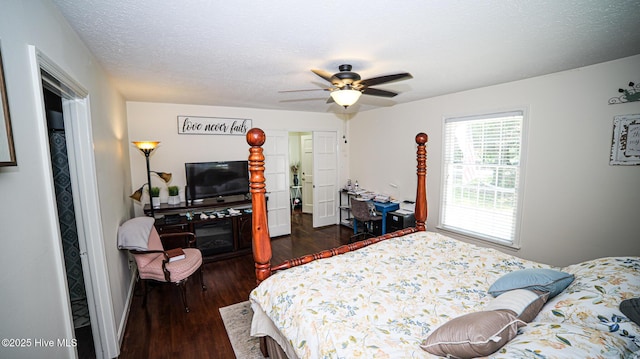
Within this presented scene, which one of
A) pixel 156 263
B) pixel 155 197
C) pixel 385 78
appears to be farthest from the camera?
pixel 155 197

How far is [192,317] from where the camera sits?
2609 millimetres

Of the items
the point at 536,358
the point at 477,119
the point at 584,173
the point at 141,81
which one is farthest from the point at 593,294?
the point at 141,81

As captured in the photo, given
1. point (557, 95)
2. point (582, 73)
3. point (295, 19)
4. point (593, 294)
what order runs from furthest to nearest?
point (557, 95), point (582, 73), point (295, 19), point (593, 294)

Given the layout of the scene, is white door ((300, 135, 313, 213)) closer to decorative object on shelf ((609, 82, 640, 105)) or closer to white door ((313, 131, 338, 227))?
white door ((313, 131, 338, 227))

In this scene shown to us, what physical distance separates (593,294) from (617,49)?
2154 millimetres

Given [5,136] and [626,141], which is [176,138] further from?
[626,141]

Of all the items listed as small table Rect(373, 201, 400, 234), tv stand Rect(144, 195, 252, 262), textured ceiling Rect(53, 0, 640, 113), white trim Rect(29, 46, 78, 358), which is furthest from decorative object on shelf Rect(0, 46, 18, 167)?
small table Rect(373, 201, 400, 234)

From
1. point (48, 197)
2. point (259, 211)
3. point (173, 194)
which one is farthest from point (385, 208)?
point (48, 197)

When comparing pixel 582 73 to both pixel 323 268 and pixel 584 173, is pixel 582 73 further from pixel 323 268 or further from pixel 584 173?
pixel 323 268

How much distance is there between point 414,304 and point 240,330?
Result: 5.64 ft

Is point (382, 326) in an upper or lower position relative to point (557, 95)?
lower

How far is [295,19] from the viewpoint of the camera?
1534 millimetres

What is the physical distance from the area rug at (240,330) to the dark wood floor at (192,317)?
0.05 m

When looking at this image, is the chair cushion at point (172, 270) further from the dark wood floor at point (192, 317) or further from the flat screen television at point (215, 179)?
the flat screen television at point (215, 179)
